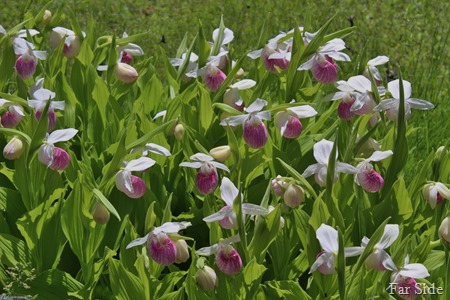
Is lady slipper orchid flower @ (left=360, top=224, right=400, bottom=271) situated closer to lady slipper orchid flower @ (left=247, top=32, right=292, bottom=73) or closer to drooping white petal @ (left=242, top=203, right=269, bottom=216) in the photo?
drooping white petal @ (left=242, top=203, right=269, bottom=216)

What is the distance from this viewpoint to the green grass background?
5.33 m

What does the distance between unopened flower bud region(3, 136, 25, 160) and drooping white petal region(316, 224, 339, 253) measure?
81 cm

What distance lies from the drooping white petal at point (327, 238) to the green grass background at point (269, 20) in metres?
3.21

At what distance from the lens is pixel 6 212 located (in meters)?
2.32

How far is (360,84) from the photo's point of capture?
229cm

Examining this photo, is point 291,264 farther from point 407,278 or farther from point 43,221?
point 43,221

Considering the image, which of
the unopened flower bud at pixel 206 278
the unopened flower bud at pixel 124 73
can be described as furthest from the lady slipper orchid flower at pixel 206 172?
the unopened flower bud at pixel 124 73

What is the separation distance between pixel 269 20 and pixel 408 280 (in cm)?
377

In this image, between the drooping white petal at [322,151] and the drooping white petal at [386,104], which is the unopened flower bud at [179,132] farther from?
the drooping white petal at [386,104]

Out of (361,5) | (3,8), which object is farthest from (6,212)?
(361,5)

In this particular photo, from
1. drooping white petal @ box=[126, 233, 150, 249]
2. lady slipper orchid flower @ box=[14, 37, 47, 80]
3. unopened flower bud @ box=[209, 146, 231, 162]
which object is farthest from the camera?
lady slipper orchid flower @ box=[14, 37, 47, 80]

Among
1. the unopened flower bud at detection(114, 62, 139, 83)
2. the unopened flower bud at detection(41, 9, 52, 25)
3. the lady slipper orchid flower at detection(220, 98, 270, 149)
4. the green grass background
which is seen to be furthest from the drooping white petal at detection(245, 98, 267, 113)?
the green grass background

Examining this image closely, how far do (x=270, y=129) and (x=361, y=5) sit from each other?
12.7 feet

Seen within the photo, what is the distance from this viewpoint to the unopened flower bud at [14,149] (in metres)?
2.10
